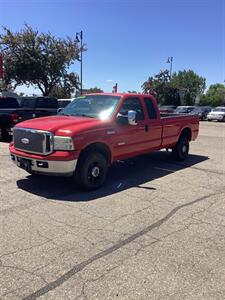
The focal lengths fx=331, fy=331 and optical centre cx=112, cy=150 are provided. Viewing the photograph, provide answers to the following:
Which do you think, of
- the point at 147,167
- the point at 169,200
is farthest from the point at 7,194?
the point at 147,167

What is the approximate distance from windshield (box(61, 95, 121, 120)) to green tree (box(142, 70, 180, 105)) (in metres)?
55.7

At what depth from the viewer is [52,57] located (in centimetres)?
3344

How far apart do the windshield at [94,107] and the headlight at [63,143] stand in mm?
1195

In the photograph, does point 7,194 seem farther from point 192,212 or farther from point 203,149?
point 203,149

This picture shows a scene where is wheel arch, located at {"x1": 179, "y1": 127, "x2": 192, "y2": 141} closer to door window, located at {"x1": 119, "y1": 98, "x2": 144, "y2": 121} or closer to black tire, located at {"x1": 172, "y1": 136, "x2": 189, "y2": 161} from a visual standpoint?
black tire, located at {"x1": 172, "y1": 136, "x2": 189, "y2": 161}

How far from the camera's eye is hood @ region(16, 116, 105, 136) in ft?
19.3

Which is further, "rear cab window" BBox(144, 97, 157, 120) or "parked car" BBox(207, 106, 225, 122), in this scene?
"parked car" BBox(207, 106, 225, 122)

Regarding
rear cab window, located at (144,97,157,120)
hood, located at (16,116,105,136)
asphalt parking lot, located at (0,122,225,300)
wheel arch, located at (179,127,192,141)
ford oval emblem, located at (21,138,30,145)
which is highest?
rear cab window, located at (144,97,157,120)

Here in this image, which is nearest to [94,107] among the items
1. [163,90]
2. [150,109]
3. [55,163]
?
[150,109]

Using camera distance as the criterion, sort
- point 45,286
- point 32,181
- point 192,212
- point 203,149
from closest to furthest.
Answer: point 45,286, point 192,212, point 32,181, point 203,149

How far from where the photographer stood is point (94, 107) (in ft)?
23.6

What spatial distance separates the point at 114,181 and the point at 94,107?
1.66m

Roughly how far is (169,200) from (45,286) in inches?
128

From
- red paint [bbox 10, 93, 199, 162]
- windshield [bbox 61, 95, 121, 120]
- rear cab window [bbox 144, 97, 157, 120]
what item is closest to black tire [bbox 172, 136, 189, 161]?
red paint [bbox 10, 93, 199, 162]
